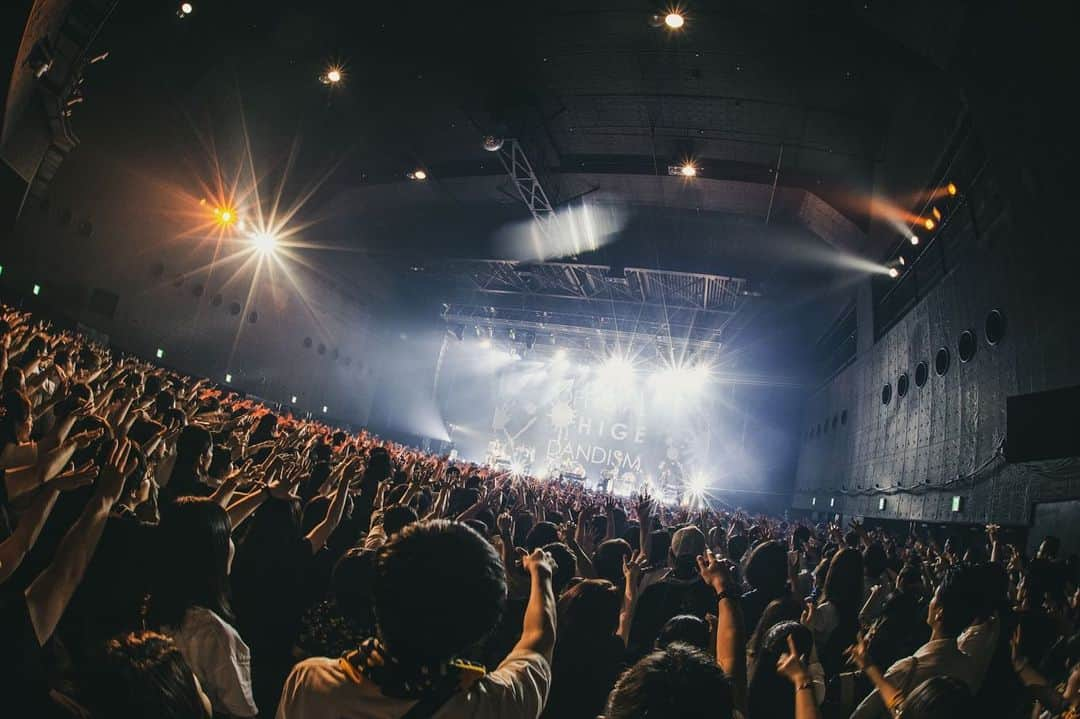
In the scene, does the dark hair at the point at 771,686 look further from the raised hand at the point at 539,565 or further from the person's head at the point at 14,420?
the person's head at the point at 14,420

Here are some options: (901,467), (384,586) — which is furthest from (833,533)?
(384,586)

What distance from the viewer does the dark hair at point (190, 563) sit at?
1649mm

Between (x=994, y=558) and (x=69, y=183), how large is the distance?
16.3 m

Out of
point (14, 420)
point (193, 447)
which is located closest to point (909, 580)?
point (193, 447)

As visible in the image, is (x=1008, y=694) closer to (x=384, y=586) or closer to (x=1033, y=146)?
(x=384, y=586)

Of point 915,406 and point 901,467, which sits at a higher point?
point 915,406

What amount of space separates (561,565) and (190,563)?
173 cm

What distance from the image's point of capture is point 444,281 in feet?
70.3

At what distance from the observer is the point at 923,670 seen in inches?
90.9

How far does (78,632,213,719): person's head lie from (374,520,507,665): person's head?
43 cm

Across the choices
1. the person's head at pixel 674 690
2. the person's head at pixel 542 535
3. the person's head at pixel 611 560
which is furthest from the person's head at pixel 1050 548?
the person's head at pixel 674 690

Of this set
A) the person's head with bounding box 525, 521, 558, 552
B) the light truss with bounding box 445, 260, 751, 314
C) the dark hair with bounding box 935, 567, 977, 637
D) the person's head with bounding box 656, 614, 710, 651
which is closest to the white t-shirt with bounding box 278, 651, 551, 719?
the person's head with bounding box 656, 614, 710, 651

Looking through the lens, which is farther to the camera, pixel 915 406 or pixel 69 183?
pixel 69 183

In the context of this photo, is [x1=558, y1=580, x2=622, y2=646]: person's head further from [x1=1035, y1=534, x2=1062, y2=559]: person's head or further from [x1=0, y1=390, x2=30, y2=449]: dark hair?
[x1=1035, y1=534, x2=1062, y2=559]: person's head
